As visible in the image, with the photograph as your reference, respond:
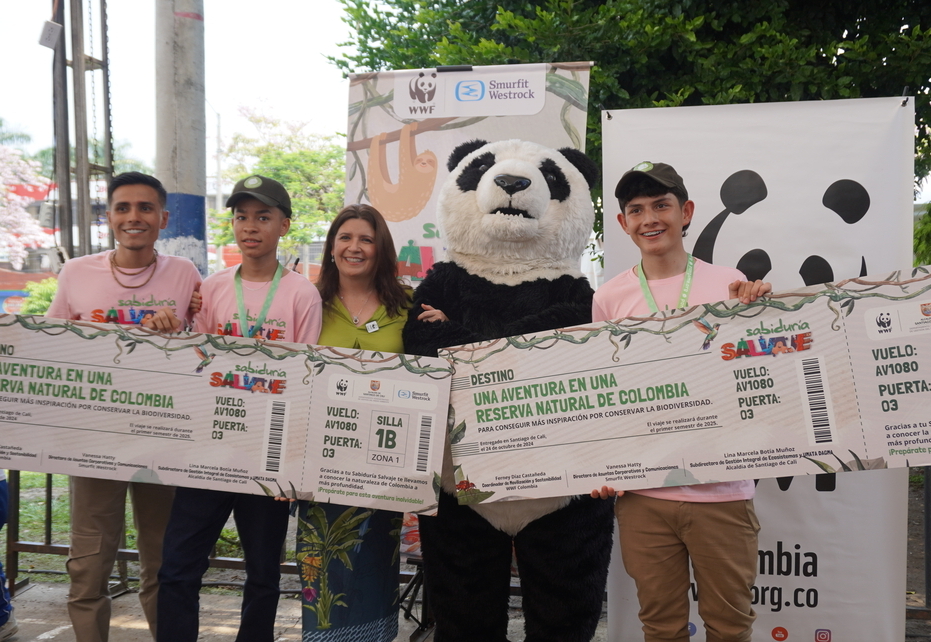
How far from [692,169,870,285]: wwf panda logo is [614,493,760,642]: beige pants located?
4.03ft

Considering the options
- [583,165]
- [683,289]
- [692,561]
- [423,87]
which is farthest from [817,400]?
[423,87]

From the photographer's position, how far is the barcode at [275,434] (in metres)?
2.50

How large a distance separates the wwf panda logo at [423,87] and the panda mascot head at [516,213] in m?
0.79

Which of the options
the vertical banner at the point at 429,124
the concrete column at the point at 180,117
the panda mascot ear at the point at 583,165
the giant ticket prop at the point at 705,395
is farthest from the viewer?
the concrete column at the point at 180,117

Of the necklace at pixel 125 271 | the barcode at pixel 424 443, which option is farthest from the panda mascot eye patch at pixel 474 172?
the necklace at pixel 125 271

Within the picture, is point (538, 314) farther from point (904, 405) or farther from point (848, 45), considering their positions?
point (848, 45)

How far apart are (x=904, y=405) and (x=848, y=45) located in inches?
109

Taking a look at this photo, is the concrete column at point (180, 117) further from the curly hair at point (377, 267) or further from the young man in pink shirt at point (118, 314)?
the curly hair at point (377, 267)

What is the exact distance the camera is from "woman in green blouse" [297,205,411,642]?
267 cm

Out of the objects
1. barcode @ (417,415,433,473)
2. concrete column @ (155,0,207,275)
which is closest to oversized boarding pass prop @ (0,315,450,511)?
barcode @ (417,415,433,473)

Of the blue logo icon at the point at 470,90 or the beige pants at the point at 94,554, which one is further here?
the blue logo icon at the point at 470,90

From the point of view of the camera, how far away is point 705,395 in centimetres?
231

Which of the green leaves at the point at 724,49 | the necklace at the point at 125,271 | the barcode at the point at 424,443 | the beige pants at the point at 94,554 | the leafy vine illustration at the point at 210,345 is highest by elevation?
the green leaves at the point at 724,49

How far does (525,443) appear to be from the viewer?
2.39 metres
